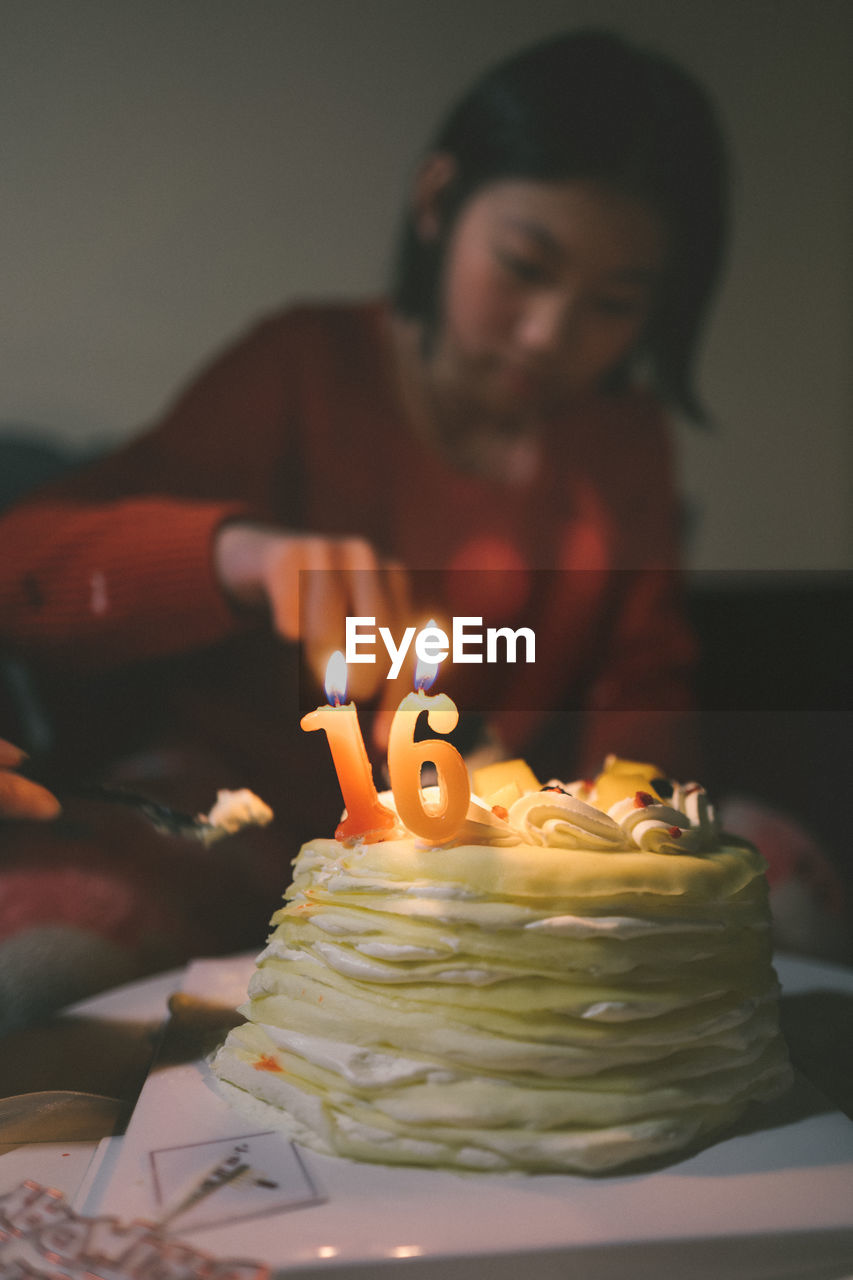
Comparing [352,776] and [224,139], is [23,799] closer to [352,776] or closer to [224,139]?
[352,776]

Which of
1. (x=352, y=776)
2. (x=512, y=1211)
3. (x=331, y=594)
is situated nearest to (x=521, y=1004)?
(x=512, y=1211)

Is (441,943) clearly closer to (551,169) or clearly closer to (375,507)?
(375,507)

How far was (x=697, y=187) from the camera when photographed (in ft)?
6.67

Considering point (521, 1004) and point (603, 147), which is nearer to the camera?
point (521, 1004)

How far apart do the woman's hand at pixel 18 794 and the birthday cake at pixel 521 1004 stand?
2.67 feet

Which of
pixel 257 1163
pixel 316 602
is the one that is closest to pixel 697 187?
pixel 316 602

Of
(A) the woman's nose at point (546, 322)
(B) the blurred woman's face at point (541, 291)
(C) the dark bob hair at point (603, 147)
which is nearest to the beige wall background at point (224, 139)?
(C) the dark bob hair at point (603, 147)

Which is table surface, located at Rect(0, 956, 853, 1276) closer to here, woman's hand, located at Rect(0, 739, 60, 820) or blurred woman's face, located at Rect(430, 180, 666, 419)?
woman's hand, located at Rect(0, 739, 60, 820)

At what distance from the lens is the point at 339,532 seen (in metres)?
2.00

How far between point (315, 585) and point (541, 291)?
2.45 ft

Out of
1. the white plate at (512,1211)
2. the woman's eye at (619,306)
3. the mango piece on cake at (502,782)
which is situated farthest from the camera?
the woman's eye at (619,306)

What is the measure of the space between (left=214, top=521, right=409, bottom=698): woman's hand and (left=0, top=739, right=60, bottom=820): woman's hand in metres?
0.52

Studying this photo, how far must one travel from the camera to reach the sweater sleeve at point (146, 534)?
1.93 meters

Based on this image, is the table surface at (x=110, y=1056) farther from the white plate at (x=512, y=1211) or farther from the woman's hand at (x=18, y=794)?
the woman's hand at (x=18, y=794)
